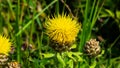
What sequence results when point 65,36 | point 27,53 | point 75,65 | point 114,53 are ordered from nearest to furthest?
point 65,36 < point 75,65 < point 27,53 < point 114,53

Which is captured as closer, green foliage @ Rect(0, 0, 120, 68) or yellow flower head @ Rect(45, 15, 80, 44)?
yellow flower head @ Rect(45, 15, 80, 44)

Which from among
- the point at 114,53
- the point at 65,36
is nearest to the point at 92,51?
the point at 65,36

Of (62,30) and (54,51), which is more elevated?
(62,30)

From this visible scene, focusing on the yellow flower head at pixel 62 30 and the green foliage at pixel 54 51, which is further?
the green foliage at pixel 54 51

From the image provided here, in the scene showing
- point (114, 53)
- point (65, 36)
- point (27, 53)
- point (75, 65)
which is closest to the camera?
point (65, 36)

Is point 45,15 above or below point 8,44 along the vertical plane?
above

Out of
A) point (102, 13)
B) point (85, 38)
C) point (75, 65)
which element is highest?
point (102, 13)

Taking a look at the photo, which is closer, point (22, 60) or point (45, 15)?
point (22, 60)

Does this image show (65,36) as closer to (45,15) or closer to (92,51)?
(92,51)
